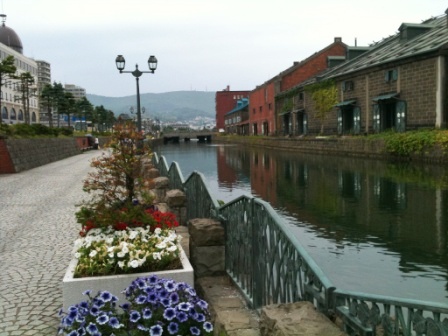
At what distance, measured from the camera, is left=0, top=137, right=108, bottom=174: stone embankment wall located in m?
25.5

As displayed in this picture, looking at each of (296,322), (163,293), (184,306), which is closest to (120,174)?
(163,293)

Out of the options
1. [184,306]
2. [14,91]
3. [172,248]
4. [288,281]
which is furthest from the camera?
[14,91]

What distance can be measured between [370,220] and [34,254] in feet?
30.6

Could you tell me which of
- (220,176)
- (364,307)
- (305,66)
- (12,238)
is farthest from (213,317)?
(305,66)

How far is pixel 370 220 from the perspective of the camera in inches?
519

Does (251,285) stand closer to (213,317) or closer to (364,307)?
(213,317)

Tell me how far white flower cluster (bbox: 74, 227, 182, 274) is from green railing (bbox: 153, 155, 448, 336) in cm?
87

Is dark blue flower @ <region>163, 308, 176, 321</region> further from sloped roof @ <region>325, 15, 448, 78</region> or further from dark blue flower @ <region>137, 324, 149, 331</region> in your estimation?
sloped roof @ <region>325, 15, 448, 78</region>

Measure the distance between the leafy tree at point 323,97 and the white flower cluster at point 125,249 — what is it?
139 ft

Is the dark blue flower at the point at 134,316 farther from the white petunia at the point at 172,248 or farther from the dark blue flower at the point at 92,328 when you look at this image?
the white petunia at the point at 172,248

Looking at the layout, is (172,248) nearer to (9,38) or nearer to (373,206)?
(373,206)

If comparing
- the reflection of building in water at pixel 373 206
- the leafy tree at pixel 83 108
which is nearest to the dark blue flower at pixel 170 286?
the reflection of building in water at pixel 373 206

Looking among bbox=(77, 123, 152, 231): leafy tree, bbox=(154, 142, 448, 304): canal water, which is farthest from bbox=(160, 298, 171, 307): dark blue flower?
bbox=(154, 142, 448, 304): canal water

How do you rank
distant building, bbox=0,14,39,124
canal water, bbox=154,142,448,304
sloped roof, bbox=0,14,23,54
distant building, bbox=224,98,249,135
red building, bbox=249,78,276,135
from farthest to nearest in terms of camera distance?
1. sloped roof, bbox=0,14,23,54
2. distant building, bbox=224,98,249,135
3. distant building, bbox=0,14,39,124
4. red building, bbox=249,78,276,135
5. canal water, bbox=154,142,448,304
